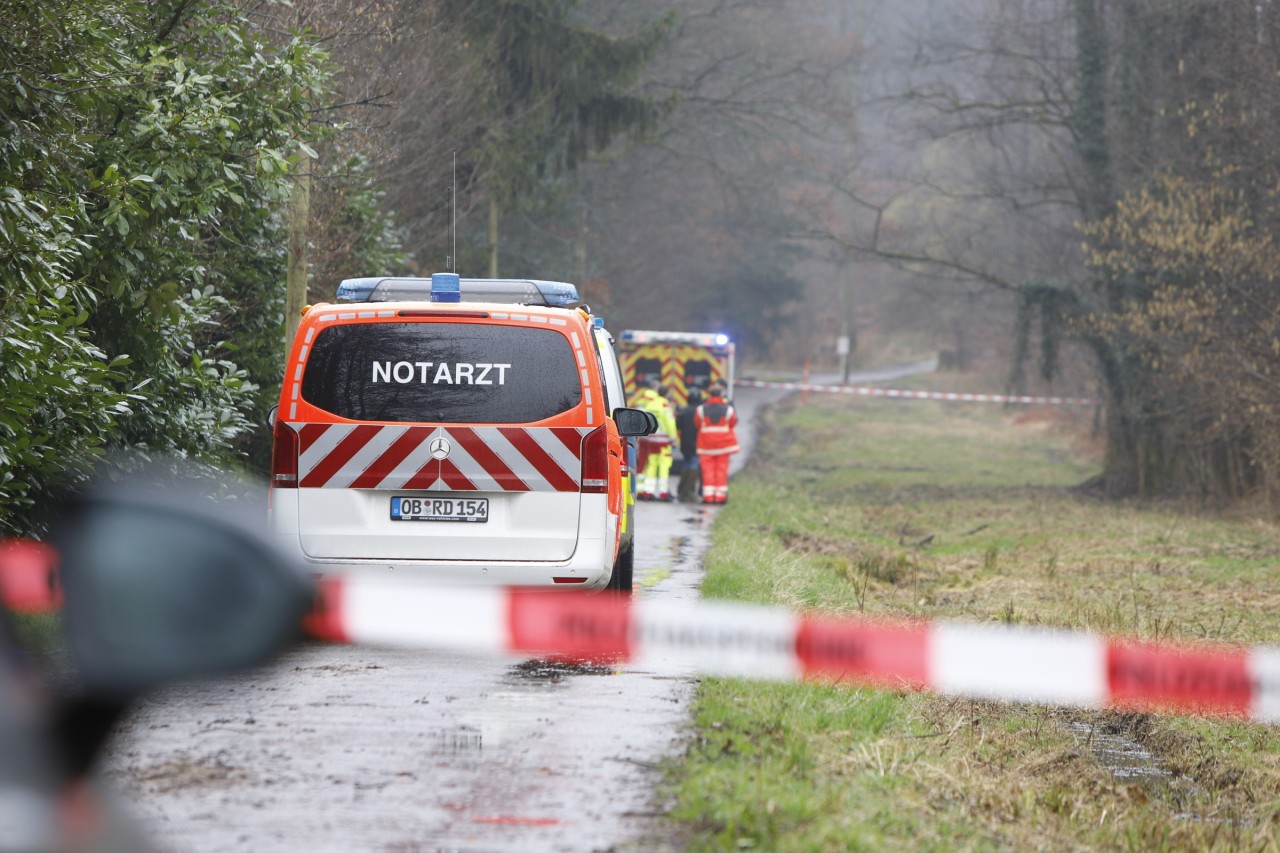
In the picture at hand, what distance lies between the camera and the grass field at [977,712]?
220 inches

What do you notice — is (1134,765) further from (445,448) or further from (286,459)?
(286,459)

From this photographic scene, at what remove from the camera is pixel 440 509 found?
29.0ft

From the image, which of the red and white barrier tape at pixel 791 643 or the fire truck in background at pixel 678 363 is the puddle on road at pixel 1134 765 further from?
the fire truck in background at pixel 678 363

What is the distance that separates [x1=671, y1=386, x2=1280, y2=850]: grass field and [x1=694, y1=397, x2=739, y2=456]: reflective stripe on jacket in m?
0.95

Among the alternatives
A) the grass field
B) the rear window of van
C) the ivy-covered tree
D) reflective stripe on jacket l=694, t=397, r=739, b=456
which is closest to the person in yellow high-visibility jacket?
reflective stripe on jacket l=694, t=397, r=739, b=456

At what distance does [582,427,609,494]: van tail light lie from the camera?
351 inches

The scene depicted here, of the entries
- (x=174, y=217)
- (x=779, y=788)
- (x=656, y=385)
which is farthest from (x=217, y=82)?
(x=656, y=385)

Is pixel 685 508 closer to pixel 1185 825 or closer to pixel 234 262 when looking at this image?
pixel 234 262

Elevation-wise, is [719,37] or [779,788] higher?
[719,37]

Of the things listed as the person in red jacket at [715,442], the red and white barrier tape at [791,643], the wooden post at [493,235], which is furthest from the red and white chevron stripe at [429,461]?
the wooden post at [493,235]

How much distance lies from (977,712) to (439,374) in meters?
3.40

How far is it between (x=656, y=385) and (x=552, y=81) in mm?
6454

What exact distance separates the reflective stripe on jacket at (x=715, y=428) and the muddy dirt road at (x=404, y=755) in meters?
13.4

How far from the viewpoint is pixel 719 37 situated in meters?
39.9
